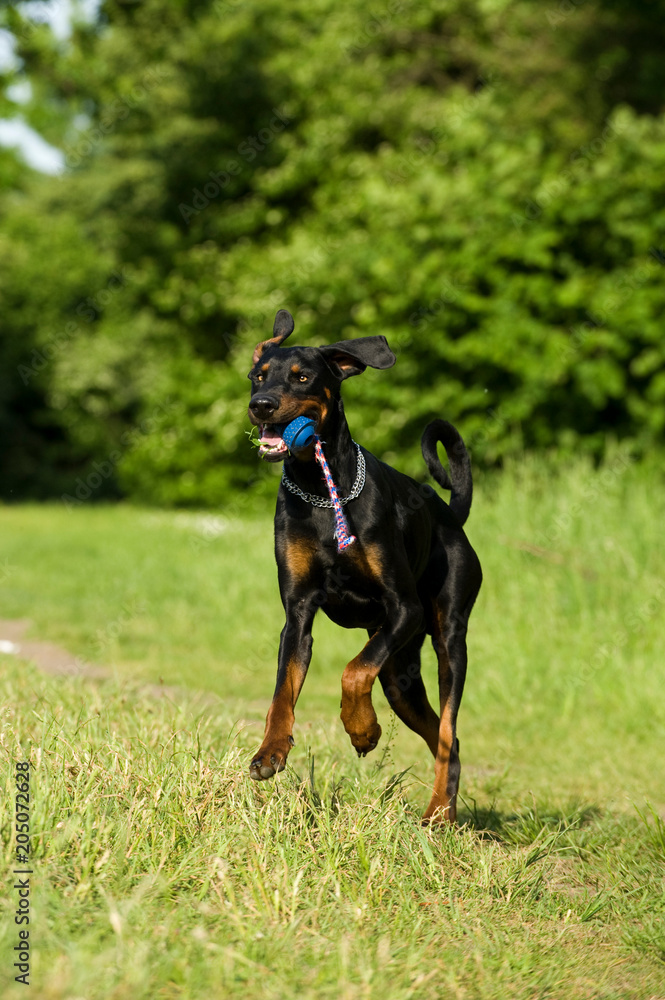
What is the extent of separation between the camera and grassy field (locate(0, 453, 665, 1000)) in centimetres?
287

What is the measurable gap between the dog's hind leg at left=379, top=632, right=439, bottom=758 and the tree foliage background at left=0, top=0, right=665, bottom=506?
7.48 metres

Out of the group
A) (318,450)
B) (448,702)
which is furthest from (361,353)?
(448,702)

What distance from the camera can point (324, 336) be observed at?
48.2ft

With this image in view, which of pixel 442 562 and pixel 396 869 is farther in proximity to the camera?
pixel 442 562

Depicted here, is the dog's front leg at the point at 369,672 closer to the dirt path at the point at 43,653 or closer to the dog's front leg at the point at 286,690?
the dog's front leg at the point at 286,690

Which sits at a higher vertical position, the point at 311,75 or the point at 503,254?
the point at 311,75

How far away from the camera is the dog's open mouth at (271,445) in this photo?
3.63m

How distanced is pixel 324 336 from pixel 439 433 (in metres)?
10.0

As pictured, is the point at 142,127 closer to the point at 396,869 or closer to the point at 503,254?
the point at 503,254

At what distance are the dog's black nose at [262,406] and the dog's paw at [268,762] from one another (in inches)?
41.9

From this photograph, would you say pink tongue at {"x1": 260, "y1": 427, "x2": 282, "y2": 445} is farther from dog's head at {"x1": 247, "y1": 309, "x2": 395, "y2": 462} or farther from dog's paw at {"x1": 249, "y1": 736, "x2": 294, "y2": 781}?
dog's paw at {"x1": 249, "y1": 736, "x2": 294, "y2": 781}

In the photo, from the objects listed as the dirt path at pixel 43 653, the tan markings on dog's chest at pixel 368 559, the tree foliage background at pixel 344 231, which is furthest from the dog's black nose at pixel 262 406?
the tree foliage background at pixel 344 231

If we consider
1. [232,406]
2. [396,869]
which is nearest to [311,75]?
[232,406]

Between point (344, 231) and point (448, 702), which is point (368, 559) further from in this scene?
point (344, 231)
